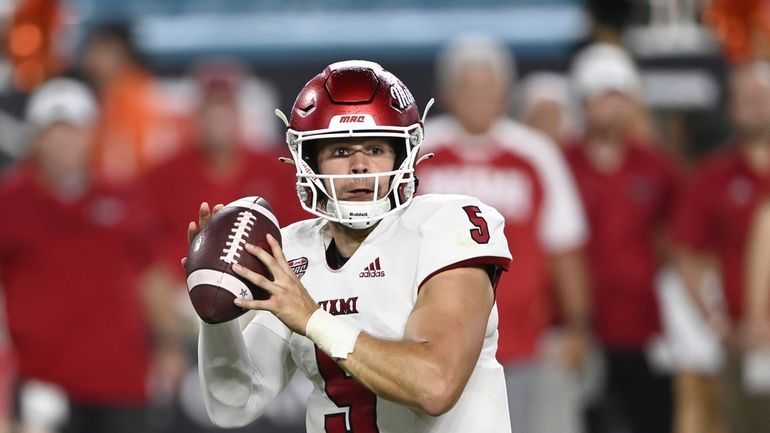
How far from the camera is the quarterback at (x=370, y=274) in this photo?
380 cm

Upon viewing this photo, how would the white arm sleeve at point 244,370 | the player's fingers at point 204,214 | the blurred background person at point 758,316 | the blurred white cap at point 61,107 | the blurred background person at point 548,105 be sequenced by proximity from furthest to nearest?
A: the blurred background person at point 548,105 < the blurred white cap at point 61,107 < the blurred background person at point 758,316 < the white arm sleeve at point 244,370 < the player's fingers at point 204,214

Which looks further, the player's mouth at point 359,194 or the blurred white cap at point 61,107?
the blurred white cap at point 61,107

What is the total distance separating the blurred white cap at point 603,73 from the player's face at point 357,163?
4.60 metres

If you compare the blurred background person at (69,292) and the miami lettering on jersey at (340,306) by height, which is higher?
the miami lettering on jersey at (340,306)

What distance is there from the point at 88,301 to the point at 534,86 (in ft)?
10.0

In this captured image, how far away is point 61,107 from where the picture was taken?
789 cm

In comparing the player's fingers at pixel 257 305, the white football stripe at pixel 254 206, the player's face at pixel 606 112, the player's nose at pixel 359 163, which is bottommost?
the player's face at pixel 606 112

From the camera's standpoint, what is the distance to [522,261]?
7.44 meters

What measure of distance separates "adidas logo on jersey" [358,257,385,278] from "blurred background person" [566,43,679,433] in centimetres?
437

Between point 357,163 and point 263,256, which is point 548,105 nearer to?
point 357,163

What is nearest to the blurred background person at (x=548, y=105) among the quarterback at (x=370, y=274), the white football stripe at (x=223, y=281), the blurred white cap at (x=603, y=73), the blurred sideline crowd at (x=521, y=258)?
the blurred white cap at (x=603, y=73)

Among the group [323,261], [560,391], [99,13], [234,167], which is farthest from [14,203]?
[99,13]

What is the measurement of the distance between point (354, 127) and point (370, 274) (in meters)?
0.36

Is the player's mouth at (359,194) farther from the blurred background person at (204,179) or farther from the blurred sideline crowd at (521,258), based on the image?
the blurred background person at (204,179)
